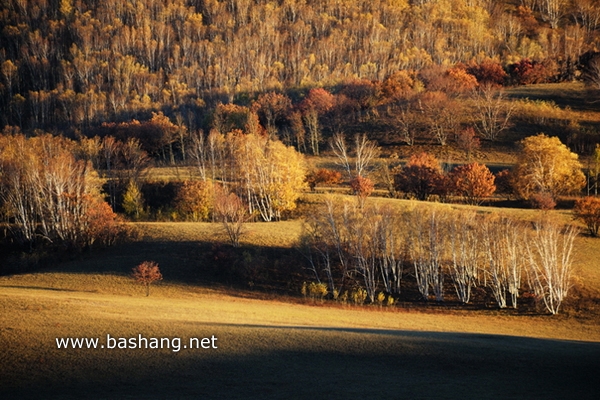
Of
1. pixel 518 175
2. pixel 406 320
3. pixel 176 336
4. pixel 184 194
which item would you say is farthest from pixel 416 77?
pixel 176 336

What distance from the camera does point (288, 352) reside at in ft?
86.5

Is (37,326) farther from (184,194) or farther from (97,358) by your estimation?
(184,194)

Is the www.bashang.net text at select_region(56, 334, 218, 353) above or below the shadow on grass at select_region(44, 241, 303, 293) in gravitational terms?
above

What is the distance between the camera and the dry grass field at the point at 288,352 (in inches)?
854

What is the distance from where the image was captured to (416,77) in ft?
520

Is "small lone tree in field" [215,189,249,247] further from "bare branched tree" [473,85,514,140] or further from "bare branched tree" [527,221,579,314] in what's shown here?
"bare branched tree" [473,85,514,140]

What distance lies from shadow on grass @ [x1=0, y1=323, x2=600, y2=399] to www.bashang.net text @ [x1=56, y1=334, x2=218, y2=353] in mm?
585

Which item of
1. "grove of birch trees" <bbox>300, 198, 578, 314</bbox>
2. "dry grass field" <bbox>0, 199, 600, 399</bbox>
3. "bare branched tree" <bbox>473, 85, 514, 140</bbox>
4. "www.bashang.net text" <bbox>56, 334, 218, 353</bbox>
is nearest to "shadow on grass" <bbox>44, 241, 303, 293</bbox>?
"grove of birch trees" <bbox>300, 198, 578, 314</bbox>

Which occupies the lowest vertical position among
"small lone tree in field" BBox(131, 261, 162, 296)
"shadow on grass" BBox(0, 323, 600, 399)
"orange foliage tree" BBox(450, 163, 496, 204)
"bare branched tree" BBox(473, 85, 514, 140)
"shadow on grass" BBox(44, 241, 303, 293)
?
"shadow on grass" BBox(44, 241, 303, 293)

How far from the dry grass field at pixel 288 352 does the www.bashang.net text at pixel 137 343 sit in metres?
0.36

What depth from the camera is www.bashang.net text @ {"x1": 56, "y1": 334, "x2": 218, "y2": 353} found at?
25.8 meters

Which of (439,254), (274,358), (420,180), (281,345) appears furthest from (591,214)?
(274,358)

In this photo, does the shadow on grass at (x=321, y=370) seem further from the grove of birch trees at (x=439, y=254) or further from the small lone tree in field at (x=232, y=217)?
the small lone tree in field at (x=232, y=217)

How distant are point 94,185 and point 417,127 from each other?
247 feet
